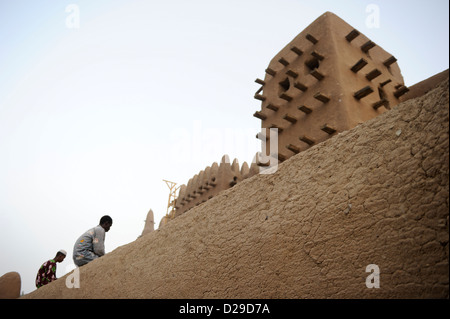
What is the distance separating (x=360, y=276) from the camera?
139 cm

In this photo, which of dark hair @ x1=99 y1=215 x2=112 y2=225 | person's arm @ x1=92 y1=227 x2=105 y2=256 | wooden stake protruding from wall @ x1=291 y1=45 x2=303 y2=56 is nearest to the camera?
person's arm @ x1=92 y1=227 x2=105 y2=256

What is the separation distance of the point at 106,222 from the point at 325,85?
15.2 ft

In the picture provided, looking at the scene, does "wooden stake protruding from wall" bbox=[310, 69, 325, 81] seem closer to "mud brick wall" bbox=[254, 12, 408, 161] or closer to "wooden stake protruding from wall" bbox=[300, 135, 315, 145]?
"mud brick wall" bbox=[254, 12, 408, 161]

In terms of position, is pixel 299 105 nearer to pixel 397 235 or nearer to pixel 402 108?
pixel 402 108

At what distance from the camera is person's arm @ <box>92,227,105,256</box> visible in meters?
4.46

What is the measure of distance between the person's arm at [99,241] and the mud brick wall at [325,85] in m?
3.41

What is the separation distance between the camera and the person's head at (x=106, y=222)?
4.86m

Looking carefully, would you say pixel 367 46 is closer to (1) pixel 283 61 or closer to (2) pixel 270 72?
(1) pixel 283 61

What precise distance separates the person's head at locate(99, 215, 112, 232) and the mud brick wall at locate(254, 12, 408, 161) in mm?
3294

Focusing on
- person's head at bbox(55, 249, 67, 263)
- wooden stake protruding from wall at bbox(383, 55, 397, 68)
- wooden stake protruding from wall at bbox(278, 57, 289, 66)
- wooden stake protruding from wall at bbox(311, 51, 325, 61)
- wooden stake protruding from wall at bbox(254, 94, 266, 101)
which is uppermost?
wooden stake protruding from wall at bbox(278, 57, 289, 66)

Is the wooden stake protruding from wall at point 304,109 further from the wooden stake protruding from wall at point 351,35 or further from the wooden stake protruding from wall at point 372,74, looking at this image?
the wooden stake protruding from wall at point 351,35

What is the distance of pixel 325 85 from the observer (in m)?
5.34

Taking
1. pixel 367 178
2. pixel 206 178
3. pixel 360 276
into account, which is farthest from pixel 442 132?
pixel 206 178

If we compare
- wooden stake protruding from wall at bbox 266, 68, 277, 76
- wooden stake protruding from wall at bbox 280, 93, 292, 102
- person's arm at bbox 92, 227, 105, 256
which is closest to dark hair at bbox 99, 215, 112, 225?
person's arm at bbox 92, 227, 105, 256
